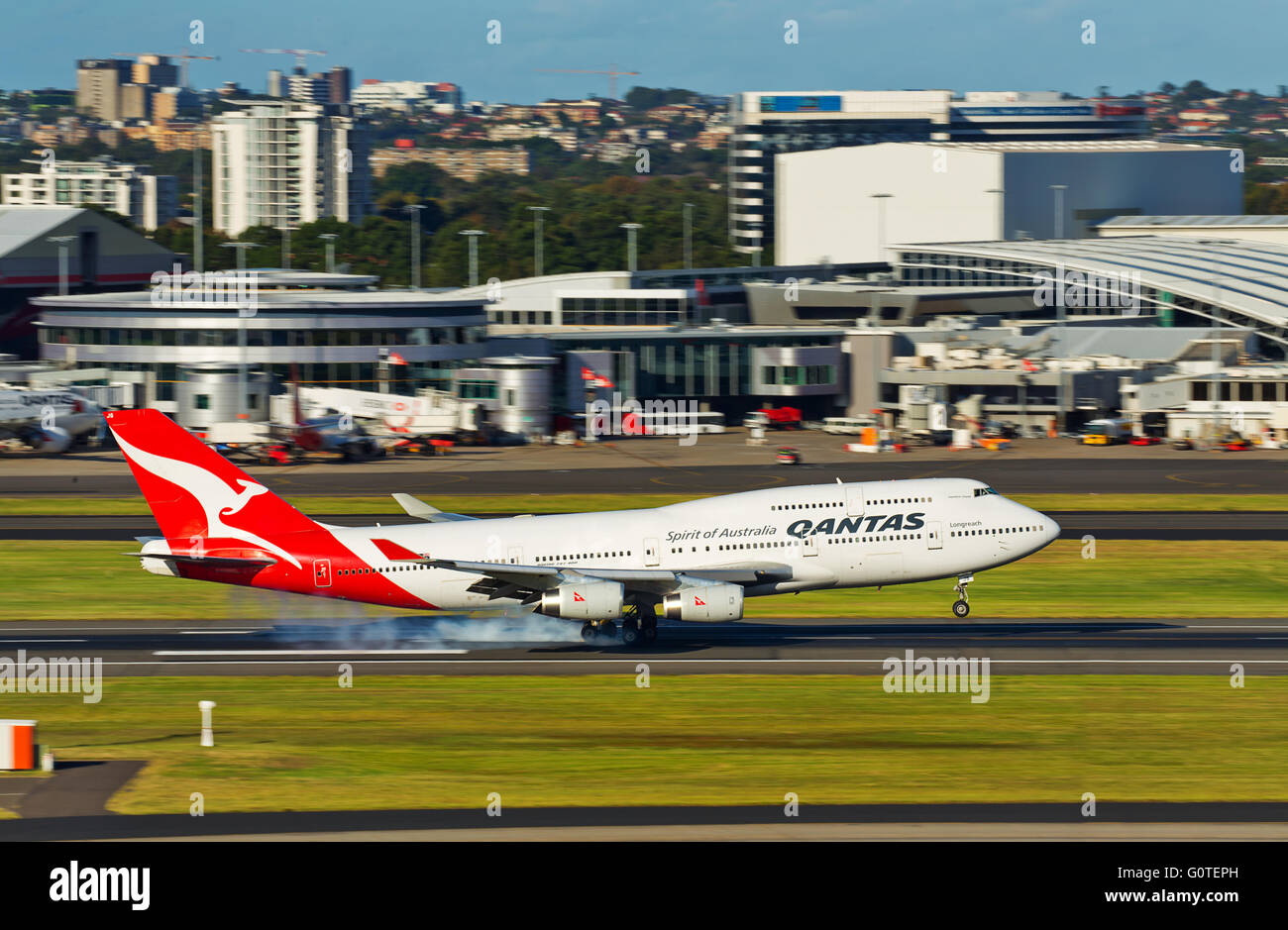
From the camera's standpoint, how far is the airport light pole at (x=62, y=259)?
175125 millimetres

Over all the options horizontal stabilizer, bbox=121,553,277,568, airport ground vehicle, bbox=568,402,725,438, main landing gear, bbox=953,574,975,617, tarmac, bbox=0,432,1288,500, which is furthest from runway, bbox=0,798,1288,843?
airport ground vehicle, bbox=568,402,725,438

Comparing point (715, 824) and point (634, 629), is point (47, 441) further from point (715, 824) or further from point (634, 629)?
point (715, 824)

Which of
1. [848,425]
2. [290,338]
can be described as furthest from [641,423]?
[290,338]

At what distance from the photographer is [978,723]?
38531mm

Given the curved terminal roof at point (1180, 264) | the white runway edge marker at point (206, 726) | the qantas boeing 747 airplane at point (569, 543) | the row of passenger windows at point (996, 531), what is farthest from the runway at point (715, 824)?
the curved terminal roof at point (1180, 264)

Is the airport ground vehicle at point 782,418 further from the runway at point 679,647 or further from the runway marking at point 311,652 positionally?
the runway marking at point 311,652

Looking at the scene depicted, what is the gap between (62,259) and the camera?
179 m

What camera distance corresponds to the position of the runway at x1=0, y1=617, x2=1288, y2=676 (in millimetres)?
46156

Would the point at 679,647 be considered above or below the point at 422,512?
below

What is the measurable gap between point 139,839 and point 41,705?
1406cm

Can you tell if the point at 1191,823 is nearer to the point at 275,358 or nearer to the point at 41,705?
the point at 41,705

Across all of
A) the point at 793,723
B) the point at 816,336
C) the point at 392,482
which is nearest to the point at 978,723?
the point at 793,723

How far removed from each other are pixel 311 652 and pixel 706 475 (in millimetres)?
53845

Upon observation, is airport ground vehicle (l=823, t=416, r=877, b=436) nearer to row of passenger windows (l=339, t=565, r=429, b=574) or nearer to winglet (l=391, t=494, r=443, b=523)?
winglet (l=391, t=494, r=443, b=523)
